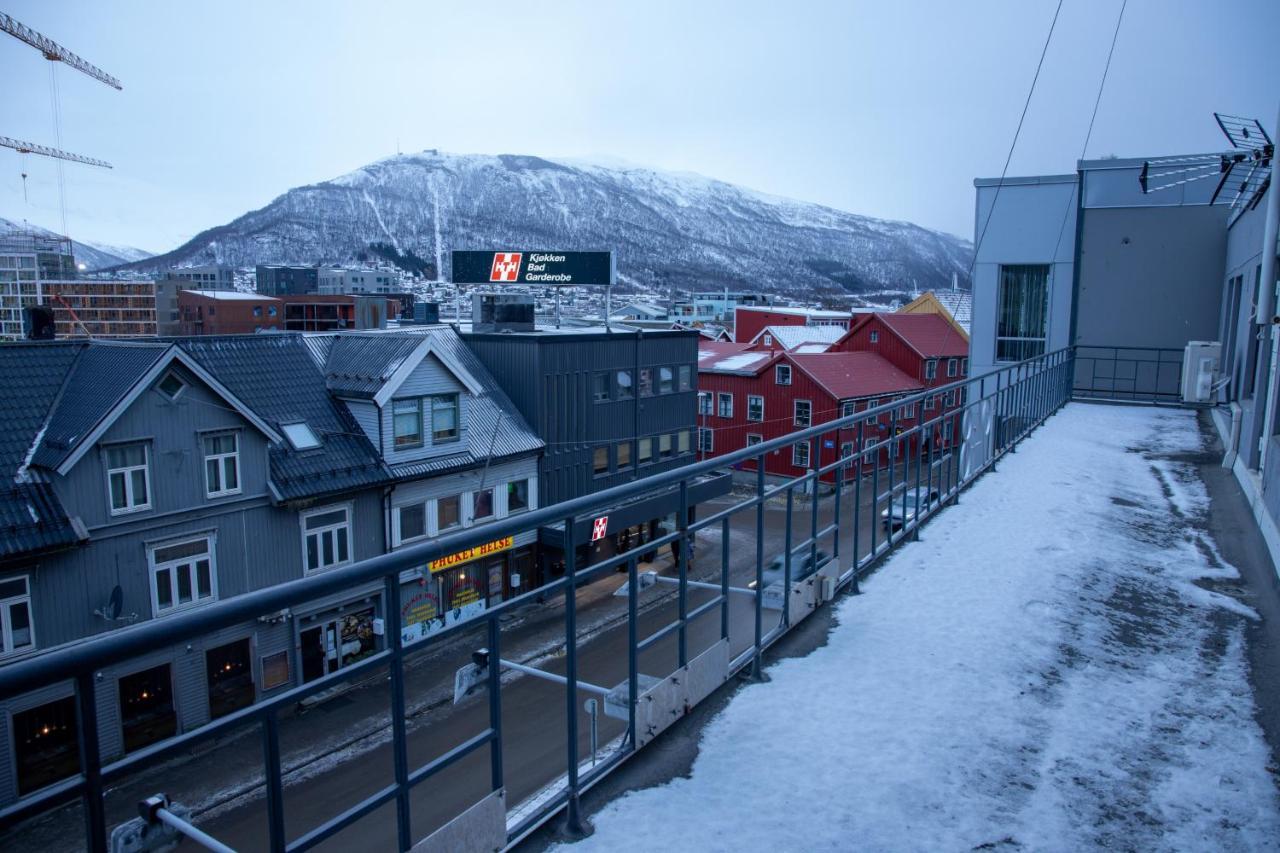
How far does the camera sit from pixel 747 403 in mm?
35250

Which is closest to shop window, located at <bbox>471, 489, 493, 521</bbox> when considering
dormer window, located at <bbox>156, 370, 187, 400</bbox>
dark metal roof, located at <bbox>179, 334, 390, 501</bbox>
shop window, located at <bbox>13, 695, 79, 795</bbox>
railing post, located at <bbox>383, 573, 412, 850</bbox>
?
dark metal roof, located at <bbox>179, 334, 390, 501</bbox>

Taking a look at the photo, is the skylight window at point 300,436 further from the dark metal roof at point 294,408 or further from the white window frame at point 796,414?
the white window frame at point 796,414

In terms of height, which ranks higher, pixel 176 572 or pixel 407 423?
pixel 407 423

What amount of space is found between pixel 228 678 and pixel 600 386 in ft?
37.2

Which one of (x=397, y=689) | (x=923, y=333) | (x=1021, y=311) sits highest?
(x=1021, y=311)

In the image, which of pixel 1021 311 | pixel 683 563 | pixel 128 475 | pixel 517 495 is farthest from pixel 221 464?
pixel 1021 311

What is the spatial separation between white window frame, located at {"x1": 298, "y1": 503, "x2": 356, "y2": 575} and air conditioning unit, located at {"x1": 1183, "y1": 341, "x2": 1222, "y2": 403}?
47.7ft

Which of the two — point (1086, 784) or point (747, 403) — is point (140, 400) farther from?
point (747, 403)

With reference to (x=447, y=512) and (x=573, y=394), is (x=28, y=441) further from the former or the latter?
(x=573, y=394)

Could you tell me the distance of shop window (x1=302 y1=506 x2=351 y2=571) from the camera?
15.6 metres

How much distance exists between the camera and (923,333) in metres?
39.8

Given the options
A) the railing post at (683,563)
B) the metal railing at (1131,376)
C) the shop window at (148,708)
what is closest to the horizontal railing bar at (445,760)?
the railing post at (683,563)

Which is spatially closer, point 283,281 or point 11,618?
point 11,618

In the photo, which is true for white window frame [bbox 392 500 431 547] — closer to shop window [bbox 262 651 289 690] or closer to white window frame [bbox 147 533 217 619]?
shop window [bbox 262 651 289 690]
